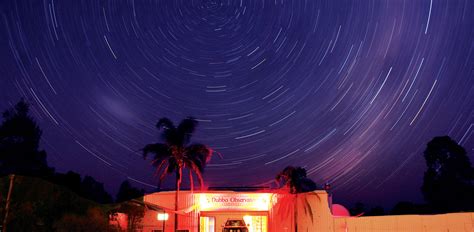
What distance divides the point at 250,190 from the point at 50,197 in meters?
20.4

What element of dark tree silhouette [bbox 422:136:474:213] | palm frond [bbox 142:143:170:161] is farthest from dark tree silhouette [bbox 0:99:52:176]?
dark tree silhouette [bbox 422:136:474:213]

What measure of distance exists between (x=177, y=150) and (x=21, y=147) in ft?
90.6

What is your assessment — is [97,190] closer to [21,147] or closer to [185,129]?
[21,147]

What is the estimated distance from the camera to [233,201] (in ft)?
126

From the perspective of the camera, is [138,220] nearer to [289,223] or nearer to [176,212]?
[176,212]

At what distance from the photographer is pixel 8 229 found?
61.3 feet

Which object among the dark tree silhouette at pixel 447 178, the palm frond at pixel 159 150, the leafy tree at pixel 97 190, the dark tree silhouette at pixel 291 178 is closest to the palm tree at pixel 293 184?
the dark tree silhouette at pixel 291 178

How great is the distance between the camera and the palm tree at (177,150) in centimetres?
3697

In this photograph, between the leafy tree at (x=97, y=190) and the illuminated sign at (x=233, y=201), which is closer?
the illuminated sign at (x=233, y=201)

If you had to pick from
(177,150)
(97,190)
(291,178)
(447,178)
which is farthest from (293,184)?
(97,190)

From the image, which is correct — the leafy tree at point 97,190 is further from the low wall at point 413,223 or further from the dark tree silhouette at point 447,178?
the low wall at point 413,223

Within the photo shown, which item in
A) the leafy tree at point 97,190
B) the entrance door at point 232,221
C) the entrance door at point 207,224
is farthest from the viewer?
the leafy tree at point 97,190

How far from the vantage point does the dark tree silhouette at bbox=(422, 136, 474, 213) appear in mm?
54156

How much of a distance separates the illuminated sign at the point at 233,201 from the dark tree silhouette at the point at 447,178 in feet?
82.2
